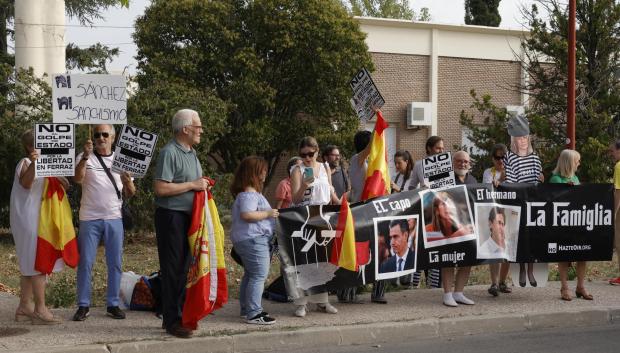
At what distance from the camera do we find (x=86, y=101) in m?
8.05

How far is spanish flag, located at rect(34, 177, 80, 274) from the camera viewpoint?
7688mm

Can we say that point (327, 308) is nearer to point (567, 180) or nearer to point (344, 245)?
point (344, 245)

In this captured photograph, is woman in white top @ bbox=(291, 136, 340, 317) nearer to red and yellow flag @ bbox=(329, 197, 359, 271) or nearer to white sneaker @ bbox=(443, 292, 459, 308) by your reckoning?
red and yellow flag @ bbox=(329, 197, 359, 271)

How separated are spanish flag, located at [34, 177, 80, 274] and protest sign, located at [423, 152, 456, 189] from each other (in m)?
3.82

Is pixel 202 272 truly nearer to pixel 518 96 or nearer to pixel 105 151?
pixel 105 151

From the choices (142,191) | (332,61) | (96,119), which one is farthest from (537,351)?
(332,61)

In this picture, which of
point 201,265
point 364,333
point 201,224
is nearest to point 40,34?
point 201,224

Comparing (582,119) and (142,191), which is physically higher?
(582,119)

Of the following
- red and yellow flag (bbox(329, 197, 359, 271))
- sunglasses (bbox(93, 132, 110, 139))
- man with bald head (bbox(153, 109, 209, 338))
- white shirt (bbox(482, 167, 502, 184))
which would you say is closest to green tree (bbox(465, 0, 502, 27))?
white shirt (bbox(482, 167, 502, 184))

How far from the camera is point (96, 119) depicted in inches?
317

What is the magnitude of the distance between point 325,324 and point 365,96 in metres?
2.84

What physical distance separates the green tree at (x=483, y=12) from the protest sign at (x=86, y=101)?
4010 cm

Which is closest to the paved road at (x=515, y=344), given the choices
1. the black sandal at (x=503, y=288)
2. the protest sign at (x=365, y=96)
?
the black sandal at (x=503, y=288)

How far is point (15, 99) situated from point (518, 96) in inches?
964
